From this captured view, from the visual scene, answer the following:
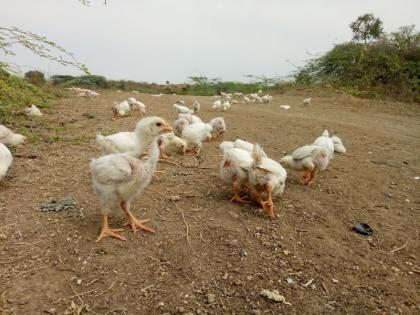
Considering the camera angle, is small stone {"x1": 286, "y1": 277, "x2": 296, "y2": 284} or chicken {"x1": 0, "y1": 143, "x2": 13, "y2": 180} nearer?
small stone {"x1": 286, "y1": 277, "x2": 296, "y2": 284}

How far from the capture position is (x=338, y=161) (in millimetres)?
6227

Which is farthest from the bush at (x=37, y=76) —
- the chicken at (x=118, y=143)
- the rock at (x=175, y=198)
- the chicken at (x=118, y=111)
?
the rock at (x=175, y=198)

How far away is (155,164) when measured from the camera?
360 cm

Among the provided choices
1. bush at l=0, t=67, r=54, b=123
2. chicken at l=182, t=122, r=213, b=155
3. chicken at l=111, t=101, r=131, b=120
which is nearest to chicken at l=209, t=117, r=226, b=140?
chicken at l=182, t=122, r=213, b=155

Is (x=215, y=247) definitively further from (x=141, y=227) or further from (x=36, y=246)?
(x=36, y=246)

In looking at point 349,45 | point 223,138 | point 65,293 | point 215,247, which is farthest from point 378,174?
point 349,45

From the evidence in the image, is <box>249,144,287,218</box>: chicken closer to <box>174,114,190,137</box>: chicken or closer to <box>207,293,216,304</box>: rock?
<box>207,293,216,304</box>: rock

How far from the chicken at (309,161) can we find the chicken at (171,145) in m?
1.74

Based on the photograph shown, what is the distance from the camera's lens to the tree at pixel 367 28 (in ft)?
55.9

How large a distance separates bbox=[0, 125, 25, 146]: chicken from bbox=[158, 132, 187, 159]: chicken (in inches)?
82.3

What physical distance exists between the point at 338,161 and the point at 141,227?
401 cm

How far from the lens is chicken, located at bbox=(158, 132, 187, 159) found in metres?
5.69

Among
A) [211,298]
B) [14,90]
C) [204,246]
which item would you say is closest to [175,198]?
[204,246]

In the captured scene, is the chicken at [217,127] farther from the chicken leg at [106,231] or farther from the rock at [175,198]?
the chicken leg at [106,231]
